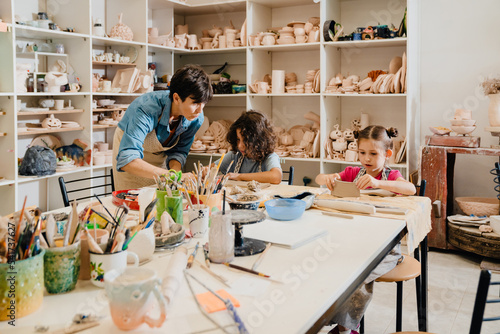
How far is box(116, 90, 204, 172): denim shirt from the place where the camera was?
2562 millimetres

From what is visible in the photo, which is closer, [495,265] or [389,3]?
[495,265]

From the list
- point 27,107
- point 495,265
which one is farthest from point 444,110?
point 27,107

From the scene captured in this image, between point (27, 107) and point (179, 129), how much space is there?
1759mm

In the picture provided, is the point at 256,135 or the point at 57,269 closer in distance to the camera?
the point at 57,269

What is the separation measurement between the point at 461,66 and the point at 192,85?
2756 millimetres

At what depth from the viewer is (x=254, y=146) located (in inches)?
118

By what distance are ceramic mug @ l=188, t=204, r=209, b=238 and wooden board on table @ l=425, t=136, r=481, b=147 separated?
279 cm

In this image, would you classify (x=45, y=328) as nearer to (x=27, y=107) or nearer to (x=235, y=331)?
(x=235, y=331)

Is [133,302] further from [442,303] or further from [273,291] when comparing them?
[442,303]

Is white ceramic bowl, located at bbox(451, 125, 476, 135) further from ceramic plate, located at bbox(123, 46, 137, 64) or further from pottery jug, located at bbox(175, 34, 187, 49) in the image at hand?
ceramic plate, located at bbox(123, 46, 137, 64)

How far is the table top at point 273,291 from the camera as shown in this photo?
103 cm

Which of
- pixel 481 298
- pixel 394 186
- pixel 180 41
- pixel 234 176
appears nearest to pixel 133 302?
pixel 481 298

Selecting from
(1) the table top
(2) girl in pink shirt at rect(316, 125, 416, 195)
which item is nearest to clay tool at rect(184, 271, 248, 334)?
(1) the table top

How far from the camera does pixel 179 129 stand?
2.88 meters
